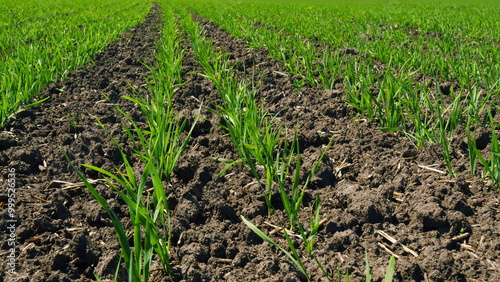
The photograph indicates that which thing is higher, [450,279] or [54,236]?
[54,236]

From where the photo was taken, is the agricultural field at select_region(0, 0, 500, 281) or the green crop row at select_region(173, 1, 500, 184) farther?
the green crop row at select_region(173, 1, 500, 184)

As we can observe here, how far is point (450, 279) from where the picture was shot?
1.50m

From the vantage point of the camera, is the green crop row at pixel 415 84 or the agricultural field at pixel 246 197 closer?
the agricultural field at pixel 246 197

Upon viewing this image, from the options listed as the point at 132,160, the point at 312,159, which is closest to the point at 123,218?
the point at 132,160

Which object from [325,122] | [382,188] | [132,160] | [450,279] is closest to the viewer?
[450,279]

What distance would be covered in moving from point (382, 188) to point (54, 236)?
1.50 metres

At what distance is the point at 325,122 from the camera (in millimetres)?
2945

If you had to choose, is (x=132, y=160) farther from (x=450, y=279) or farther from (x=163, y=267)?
(x=450, y=279)

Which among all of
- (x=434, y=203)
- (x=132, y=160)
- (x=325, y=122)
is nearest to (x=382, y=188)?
(x=434, y=203)

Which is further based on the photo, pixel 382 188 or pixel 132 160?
pixel 132 160

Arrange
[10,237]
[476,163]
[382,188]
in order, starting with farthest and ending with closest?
[476,163] < [382,188] < [10,237]

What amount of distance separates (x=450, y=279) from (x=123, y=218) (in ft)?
4.39

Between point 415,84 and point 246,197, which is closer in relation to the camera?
point 246,197

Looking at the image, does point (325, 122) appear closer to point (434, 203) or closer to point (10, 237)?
point (434, 203)
